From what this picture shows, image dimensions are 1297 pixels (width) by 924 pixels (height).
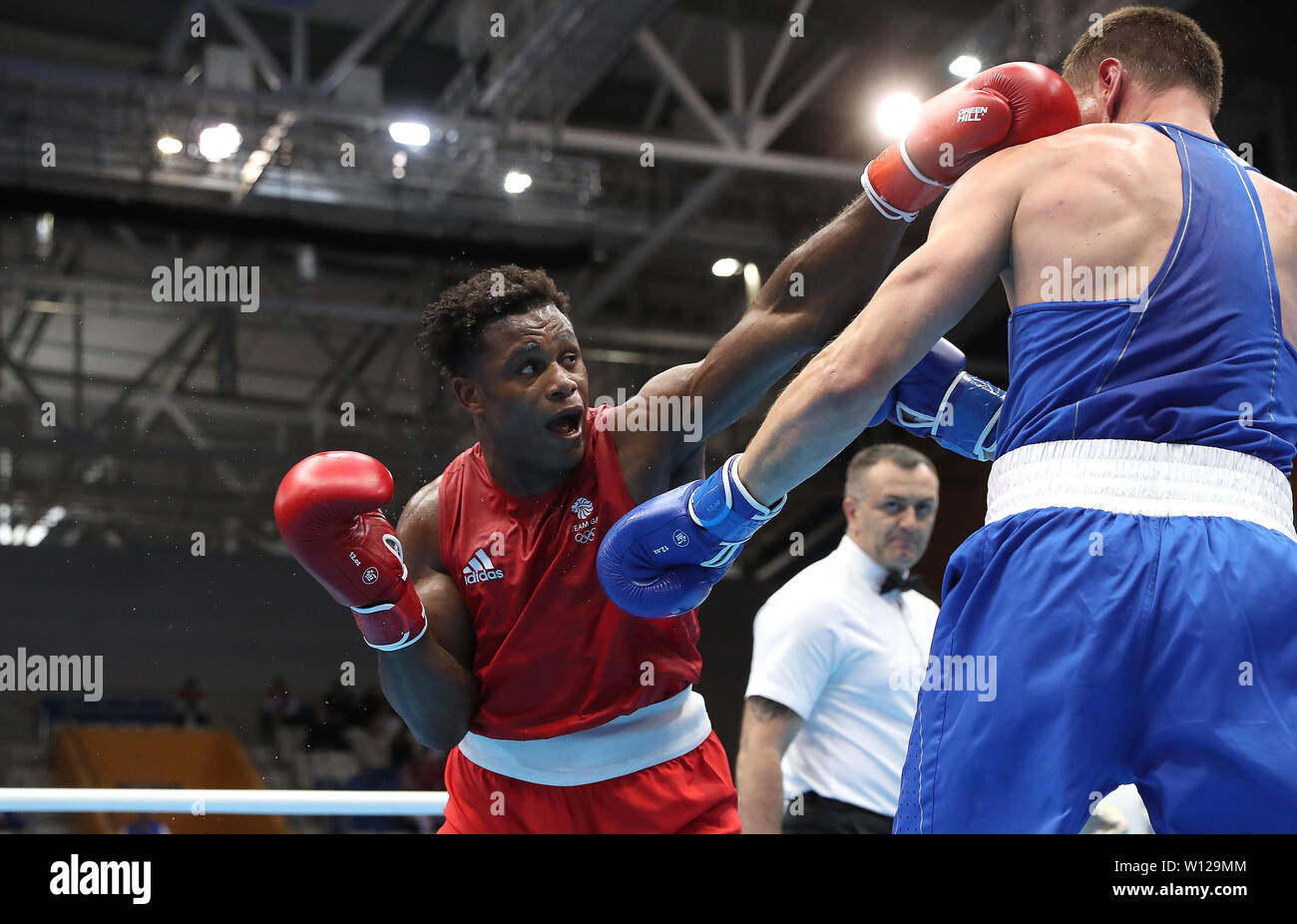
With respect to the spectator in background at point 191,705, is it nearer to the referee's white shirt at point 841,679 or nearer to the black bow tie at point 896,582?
the referee's white shirt at point 841,679

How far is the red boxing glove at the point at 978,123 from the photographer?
6.05ft

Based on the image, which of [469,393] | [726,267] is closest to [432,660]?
[469,393]

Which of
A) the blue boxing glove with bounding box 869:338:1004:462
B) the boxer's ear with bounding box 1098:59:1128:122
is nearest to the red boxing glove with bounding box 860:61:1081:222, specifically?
the boxer's ear with bounding box 1098:59:1128:122

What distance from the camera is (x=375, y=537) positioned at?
2141 millimetres

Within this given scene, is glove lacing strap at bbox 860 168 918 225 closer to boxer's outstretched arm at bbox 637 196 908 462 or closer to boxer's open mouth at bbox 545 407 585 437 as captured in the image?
boxer's outstretched arm at bbox 637 196 908 462

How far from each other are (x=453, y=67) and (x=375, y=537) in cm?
833

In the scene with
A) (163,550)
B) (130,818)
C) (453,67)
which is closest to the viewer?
(130,818)

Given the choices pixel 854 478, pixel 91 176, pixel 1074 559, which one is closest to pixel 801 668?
pixel 854 478

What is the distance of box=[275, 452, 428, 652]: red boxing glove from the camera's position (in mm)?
2088

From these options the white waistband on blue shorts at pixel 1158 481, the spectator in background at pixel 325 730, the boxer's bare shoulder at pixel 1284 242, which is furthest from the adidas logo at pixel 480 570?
the spectator in background at pixel 325 730

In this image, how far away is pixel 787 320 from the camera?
2314 millimetres

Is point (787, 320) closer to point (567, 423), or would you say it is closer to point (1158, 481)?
point (567, 423)

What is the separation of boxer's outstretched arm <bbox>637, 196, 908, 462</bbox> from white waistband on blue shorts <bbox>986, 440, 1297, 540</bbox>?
0.72m

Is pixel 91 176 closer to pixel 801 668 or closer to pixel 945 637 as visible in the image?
pixel 801 668
